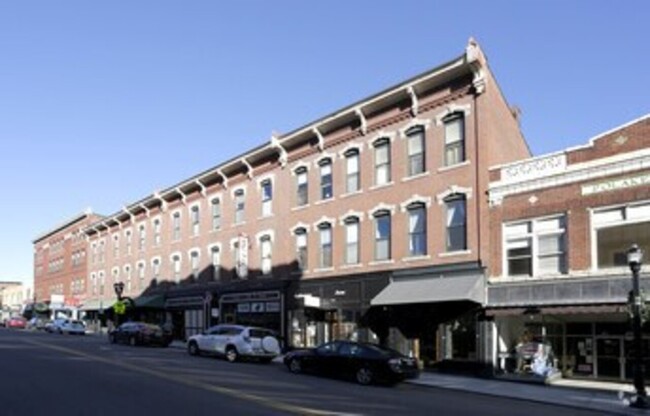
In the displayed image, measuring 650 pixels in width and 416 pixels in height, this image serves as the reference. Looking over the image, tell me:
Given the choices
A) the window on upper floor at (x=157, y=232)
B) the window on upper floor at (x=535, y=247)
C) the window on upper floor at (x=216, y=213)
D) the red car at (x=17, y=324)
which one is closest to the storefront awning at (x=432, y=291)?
the window on upper floor at (x=535, y=247)

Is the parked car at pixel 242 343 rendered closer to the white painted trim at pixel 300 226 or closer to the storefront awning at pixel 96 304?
the white painted trim at pixel 300 226

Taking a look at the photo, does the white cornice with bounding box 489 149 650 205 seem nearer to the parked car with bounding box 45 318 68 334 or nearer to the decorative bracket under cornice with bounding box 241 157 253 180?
the decorative bracket under cornice with bounding box 241 157 253 180

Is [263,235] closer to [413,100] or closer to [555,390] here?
[413,100]

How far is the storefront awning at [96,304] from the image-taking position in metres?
60.3

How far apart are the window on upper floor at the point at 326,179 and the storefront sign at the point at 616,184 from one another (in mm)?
13332

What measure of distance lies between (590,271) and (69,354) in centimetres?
1943

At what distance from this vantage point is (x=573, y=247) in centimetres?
2400

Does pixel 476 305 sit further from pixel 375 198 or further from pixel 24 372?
pixel 24 372

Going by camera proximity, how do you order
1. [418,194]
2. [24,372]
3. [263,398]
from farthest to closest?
[418,194] < [24,372] < [263,398]

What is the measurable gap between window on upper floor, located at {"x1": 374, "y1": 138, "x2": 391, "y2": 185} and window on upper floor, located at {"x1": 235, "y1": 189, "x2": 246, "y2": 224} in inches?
466

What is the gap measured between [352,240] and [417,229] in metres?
4.24

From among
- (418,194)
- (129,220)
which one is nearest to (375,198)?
(418,194)

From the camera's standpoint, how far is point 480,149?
26.9 metres

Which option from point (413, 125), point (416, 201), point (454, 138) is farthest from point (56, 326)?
point (454, 138)
